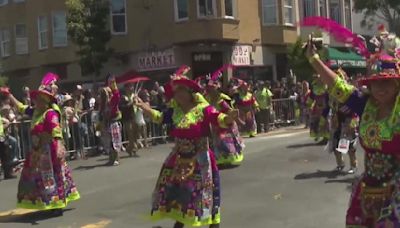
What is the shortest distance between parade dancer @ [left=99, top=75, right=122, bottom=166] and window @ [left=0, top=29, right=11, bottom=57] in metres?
23.3

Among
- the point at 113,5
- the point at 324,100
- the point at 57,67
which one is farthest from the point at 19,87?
the point at 324,100

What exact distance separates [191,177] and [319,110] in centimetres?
904

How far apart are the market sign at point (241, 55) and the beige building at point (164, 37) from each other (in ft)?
0.15

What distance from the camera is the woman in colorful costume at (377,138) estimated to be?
15.2 ft

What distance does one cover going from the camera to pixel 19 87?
36.7m

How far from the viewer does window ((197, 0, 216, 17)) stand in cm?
2850

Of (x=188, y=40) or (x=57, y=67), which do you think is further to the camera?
(x=57, y=67)

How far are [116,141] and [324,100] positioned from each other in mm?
4698

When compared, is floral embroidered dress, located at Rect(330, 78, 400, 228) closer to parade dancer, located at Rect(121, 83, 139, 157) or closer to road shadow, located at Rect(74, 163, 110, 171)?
road shadow, located at Rect(74, 163, 110, 171)

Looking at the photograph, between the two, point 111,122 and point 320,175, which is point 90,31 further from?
point 320,175

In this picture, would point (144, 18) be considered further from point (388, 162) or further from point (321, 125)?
point (388, 162)

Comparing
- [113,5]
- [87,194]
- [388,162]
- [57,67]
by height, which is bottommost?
[87,194]

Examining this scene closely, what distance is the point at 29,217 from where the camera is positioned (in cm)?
920

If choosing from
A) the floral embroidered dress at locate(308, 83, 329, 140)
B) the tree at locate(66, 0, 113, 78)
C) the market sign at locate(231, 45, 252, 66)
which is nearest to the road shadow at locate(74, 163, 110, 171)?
the floral embroidered dress at locate(308, 83, 329, 140)
